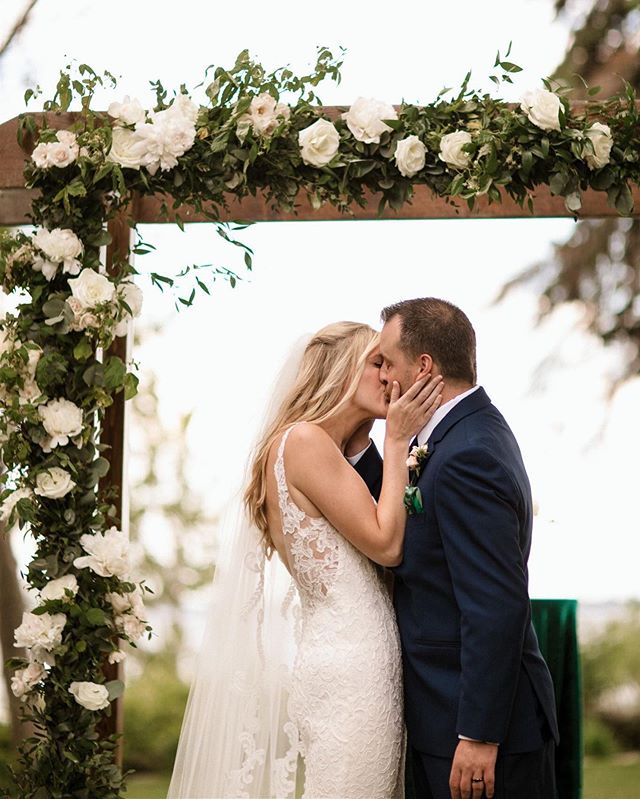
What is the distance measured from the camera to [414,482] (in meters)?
2.91

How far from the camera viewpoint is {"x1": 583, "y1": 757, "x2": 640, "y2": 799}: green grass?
6.84 metres

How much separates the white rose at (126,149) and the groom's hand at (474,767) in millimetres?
2021

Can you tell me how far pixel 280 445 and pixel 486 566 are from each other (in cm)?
80

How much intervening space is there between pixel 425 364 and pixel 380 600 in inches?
29.2

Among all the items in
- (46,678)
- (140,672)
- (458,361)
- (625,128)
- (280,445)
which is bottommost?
(140,672)

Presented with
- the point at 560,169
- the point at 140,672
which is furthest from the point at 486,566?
the point at 140,672

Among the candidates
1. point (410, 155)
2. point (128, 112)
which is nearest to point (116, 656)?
point (128, 112)

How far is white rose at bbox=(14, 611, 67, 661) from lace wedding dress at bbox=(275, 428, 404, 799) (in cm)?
80

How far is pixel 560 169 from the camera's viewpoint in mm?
3104

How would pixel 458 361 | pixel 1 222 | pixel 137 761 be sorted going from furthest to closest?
1. pixel 137 761
2. pixel 1 222
3. pixel 458 361

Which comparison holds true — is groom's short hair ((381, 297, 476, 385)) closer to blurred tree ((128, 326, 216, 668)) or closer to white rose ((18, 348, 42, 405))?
white rose ((18, 348, 42, 405))

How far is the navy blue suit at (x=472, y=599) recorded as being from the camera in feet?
8.50

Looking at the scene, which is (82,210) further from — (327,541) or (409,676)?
(409,676)

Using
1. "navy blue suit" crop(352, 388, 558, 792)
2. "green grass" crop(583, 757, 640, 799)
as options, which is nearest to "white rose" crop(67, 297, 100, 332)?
"navy blue suit" crop(352, 388, 558, 792)
